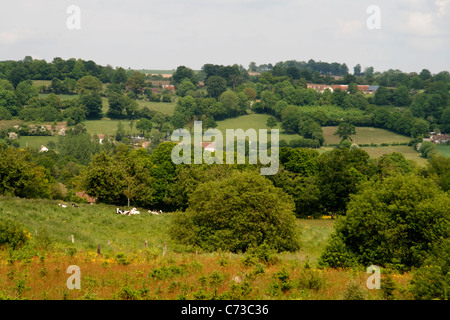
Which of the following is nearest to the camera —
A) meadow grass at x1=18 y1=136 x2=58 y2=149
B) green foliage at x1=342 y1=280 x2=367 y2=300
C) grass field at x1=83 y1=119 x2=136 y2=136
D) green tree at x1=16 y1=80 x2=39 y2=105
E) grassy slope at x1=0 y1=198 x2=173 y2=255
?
green foliage at x1=342 y1=280 x2=367 y2=300

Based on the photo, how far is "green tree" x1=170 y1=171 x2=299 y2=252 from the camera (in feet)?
90.3

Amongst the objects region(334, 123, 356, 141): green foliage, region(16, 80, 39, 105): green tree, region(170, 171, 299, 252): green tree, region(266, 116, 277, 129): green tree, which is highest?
region(16, 80, 39, 105): green tree

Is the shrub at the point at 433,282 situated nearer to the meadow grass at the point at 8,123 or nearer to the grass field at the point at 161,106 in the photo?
the meadow grass at the point at 8,123

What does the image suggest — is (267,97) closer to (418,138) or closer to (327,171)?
(418,138)

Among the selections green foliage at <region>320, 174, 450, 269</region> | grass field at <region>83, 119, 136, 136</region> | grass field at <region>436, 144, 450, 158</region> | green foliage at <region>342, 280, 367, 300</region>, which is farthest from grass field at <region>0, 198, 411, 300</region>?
grass field at <region>83, 119, 136, 136</region>

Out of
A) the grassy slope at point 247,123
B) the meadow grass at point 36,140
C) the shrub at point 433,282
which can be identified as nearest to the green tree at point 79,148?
the meadow grass at point 36,140

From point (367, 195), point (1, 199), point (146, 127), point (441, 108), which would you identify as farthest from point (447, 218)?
point (441, 108)

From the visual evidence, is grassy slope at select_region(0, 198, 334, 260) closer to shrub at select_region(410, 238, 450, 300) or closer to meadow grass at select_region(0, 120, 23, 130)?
shrub at select_region(410, 238, 450, 300)

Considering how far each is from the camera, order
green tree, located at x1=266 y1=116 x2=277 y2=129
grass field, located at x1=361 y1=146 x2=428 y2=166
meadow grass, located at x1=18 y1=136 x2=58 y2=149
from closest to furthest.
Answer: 1. grass field, located at x1=361 y1=146 x2=428 y2=166
2. meadow grass, located at x1=18 y1=136 x2=58 y2=149
3. green tree, located at x1=266 y1=116 x2=277 y2=129

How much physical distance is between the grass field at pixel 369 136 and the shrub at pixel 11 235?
122 metres

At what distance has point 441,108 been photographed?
184250 mm

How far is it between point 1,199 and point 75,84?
16361cm

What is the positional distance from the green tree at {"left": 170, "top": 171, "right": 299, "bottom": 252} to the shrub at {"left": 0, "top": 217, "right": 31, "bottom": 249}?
10.0 m
